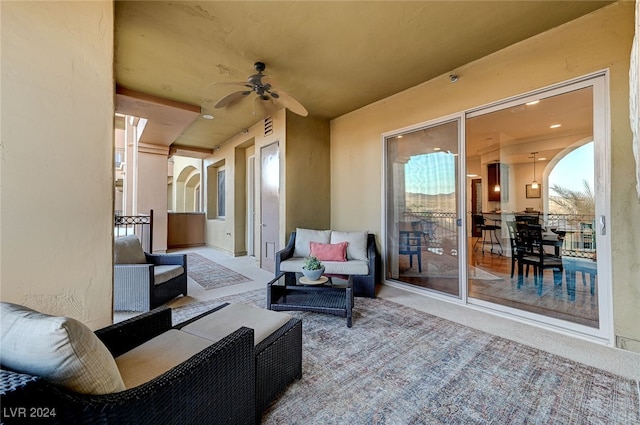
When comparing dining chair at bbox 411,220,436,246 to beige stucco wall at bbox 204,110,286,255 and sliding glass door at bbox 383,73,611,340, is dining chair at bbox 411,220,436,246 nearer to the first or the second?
sliding glass door at bbox 383,73,611,340

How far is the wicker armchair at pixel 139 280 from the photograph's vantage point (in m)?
2.94

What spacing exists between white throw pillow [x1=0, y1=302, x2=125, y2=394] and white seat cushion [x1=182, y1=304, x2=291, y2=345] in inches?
31.0

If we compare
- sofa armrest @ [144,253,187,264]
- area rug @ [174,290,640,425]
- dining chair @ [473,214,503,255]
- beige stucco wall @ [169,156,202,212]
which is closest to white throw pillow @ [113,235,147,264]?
sofa armrest @ [144,253,187,264]

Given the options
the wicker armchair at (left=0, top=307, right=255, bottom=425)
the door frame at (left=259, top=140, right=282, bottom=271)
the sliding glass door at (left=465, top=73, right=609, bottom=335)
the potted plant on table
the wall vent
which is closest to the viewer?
the wicker armchair at (left=0, top=307, right=255, bottom=425)

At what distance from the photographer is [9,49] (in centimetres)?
156

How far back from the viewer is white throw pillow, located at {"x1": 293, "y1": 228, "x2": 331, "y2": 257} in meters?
4.11

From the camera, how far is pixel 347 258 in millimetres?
3902

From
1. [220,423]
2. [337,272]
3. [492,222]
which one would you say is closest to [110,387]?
[220,423]

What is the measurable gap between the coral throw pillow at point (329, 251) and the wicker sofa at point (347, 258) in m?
0.07

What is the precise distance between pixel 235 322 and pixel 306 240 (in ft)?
8.02

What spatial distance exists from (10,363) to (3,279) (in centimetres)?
125

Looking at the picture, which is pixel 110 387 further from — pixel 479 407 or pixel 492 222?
pixel 492 222

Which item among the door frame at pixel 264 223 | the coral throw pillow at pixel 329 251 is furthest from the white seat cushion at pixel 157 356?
the door frame at pixel 264 223

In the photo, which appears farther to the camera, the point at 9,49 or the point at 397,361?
the point at 397,361
